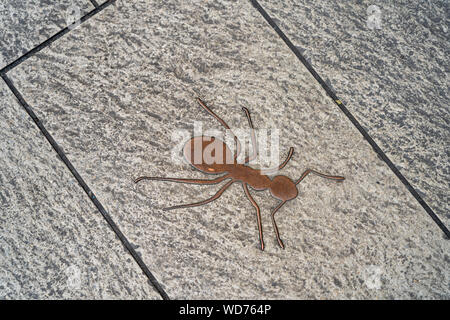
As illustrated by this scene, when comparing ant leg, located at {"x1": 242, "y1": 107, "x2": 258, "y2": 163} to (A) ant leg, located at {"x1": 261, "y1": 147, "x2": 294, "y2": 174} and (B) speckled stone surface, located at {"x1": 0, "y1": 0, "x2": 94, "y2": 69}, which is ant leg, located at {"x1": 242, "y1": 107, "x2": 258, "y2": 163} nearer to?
(A) ant leg, located at {"x1": 261, "y1": 147, "x2": 294, "y2": 174}

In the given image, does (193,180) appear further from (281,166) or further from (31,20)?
(31,20)

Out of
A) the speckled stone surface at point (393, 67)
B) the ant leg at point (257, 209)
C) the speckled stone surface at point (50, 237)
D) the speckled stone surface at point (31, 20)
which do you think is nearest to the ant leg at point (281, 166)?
the ant leg at point (257, 209)

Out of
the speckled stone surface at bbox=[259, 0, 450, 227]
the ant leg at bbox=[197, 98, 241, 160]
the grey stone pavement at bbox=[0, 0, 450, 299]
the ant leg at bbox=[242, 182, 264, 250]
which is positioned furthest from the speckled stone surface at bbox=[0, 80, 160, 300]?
the speckled stone surface at bbox=[259, 0, 450, 227]

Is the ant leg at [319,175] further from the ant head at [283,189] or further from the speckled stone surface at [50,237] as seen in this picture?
the speckled stone surface at [50,237]

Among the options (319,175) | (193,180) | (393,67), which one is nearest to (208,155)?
(193,180)
